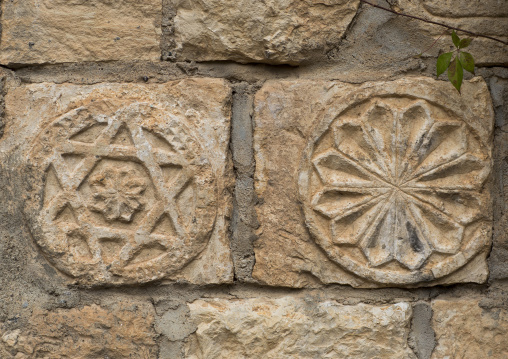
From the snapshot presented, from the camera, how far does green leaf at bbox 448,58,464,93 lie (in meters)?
1.23

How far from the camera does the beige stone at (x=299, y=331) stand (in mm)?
1356

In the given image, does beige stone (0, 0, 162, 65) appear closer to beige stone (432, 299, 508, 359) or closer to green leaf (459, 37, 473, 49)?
green leaf (459, 37, 473, 49)

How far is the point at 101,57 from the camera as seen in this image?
138cm

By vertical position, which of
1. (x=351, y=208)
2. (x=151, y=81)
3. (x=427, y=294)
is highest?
(x=151, y=81)

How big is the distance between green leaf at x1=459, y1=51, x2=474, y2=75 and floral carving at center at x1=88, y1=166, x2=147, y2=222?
0.86 meters

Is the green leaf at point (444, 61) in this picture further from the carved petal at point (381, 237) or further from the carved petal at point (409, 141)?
the carved petal at point (381, 237)

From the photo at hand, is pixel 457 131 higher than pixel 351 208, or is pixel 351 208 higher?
pixel 457 131

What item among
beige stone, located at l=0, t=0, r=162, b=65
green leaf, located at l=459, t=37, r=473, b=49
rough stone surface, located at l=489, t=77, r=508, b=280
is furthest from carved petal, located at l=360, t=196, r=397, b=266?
beige stone, located at l=0, t=0, r=162, b=65

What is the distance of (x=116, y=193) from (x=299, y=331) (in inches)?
23.7

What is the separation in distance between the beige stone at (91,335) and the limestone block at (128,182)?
9 cm

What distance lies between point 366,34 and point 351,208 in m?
0.47

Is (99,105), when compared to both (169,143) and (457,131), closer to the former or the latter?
(169,143)

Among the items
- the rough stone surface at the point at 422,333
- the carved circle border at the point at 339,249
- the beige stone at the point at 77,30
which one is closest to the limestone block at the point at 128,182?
the beige stone at the point at 77,30

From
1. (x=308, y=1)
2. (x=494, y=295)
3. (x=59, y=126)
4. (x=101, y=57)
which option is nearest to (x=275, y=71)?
(x=308, y=1)
